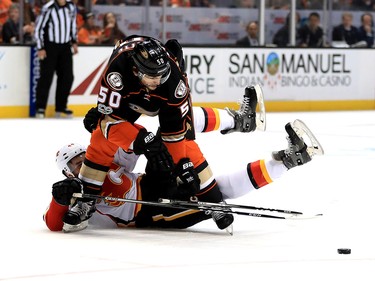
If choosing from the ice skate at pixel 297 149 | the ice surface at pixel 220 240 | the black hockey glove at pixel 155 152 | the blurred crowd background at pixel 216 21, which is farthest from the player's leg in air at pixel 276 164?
the blurred crowd background at pixel 216 21

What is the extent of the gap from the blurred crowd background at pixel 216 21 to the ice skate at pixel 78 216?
25.2 feet

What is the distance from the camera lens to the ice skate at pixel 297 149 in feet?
18.0

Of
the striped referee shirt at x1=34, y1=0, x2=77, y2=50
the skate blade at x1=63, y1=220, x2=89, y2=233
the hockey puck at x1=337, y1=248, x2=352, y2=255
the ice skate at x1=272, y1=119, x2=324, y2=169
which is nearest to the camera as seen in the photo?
the hockey puck at x1=337, y1=248, x2=352, y2=255

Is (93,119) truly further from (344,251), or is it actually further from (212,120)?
(344,251)

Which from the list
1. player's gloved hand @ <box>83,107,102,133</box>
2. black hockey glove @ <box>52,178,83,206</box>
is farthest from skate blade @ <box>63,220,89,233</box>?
player's gloved hand @ <box>83,107,102,133</box>

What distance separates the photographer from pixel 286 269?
4.43 metres

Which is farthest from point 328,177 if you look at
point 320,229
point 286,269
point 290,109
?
point 290,109

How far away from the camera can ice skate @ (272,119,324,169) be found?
5.50m

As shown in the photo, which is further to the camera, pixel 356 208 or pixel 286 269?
pixel 356 208

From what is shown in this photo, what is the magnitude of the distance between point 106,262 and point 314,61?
10.8 meters

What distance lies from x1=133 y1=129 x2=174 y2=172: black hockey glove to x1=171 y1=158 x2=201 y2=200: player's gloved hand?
13 centimetres

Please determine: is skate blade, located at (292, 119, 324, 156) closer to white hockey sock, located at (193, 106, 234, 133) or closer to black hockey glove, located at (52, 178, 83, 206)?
white hockey sock, located at (193, 106, 234, 133)

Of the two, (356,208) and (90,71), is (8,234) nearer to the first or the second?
(356,208)

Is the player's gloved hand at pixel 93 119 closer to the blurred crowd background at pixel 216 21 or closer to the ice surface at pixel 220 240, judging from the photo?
the ice surface at pixel 220 240
